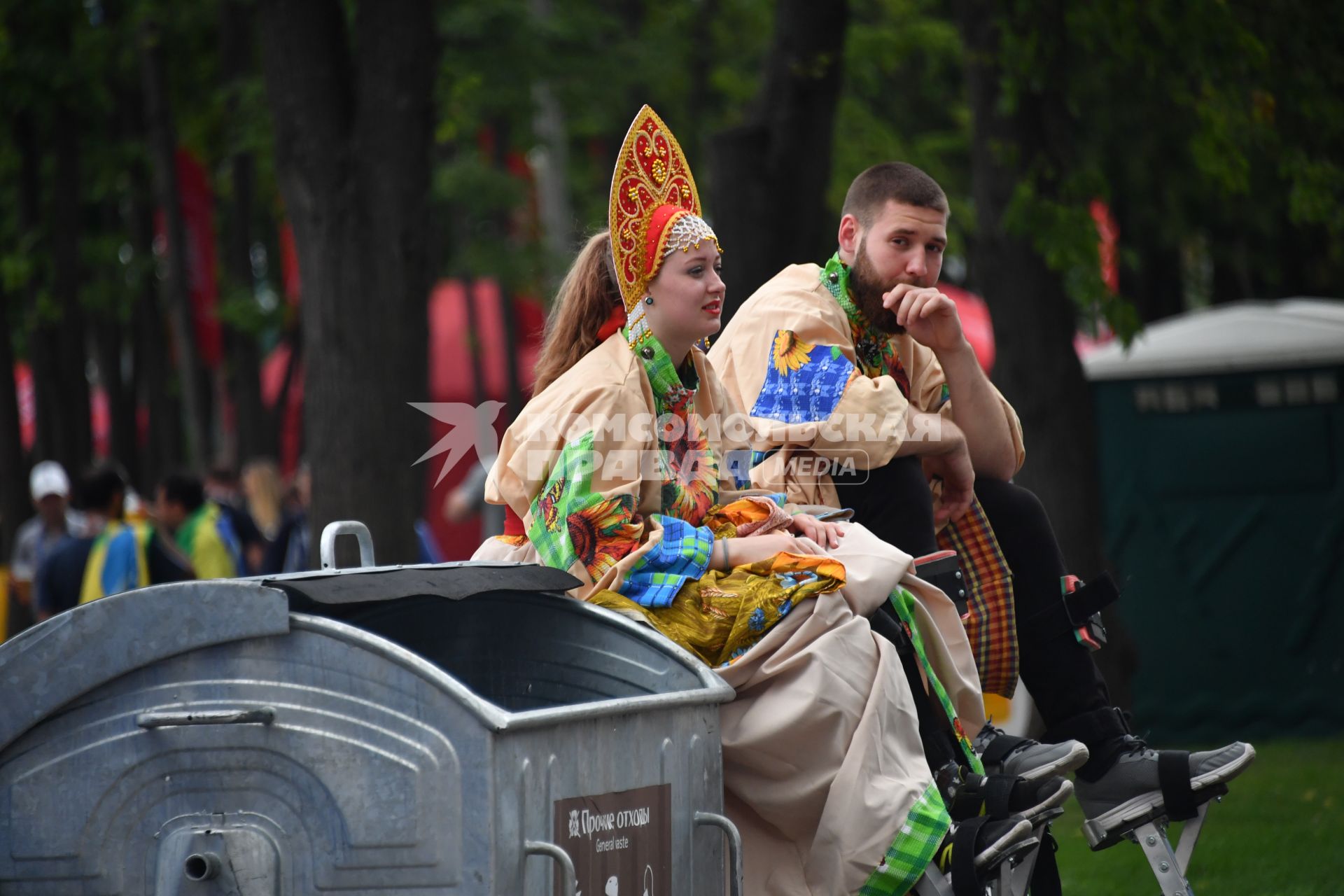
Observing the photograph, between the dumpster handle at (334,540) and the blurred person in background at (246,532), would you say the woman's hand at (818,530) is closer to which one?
the dumpster handle at (334,540)

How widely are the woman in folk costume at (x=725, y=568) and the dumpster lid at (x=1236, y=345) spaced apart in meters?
7.42

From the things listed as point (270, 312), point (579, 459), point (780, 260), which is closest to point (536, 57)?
point (270, 312)

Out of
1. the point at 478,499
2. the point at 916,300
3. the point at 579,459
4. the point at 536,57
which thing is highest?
the point at 536,57

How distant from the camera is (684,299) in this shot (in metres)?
4.04

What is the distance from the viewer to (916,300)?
4301 mm

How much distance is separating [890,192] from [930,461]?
0.74m

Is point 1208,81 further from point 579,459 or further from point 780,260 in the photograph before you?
point 579,459

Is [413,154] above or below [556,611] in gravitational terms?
above

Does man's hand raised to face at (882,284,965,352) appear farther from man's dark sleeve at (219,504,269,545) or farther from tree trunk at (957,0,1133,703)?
man's dark sleeve at (219,504,269,545)

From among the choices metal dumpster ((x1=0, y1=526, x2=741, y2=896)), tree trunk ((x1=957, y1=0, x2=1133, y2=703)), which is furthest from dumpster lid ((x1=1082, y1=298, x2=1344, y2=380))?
metal dumpster ((x1=0, y1=526, x2=741, y2=896))

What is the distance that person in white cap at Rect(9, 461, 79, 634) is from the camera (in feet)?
42.8

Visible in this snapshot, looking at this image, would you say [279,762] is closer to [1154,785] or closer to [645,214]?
[645,214]

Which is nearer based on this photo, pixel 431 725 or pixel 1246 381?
pixel 431 725

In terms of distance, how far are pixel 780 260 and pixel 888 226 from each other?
448cm
